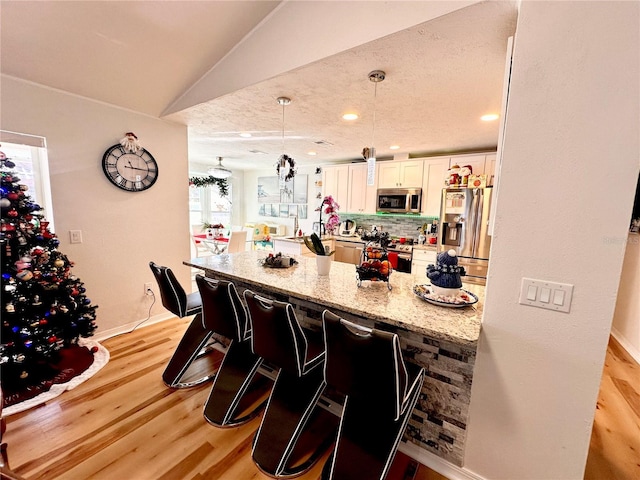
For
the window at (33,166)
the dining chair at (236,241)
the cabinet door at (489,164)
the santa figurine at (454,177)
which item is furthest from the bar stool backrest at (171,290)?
the cabinet door at (489,164)

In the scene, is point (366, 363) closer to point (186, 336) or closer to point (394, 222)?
point (186, 336)

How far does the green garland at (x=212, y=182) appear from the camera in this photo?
6.13 metres

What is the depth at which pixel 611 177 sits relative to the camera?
100 centimetres

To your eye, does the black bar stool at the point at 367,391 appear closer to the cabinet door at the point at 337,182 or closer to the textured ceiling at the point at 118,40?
the textured ceiling at the point at 118,40

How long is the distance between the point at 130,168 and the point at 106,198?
1.27ft

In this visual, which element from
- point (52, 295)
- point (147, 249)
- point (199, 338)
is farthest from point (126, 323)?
point (199, 338)

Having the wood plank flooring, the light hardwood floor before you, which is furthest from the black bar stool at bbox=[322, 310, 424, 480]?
the wood plank flooring

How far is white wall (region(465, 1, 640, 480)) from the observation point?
38.7 inches

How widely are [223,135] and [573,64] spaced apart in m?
3.54

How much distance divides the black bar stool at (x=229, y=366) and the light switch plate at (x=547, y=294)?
156 centimetres

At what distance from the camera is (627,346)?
286 cm

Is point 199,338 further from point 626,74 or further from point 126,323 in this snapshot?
point 626,74

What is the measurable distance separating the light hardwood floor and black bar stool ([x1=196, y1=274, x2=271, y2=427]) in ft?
0.29

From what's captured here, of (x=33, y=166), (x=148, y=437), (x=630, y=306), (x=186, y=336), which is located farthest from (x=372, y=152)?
(x=630, y=306)
